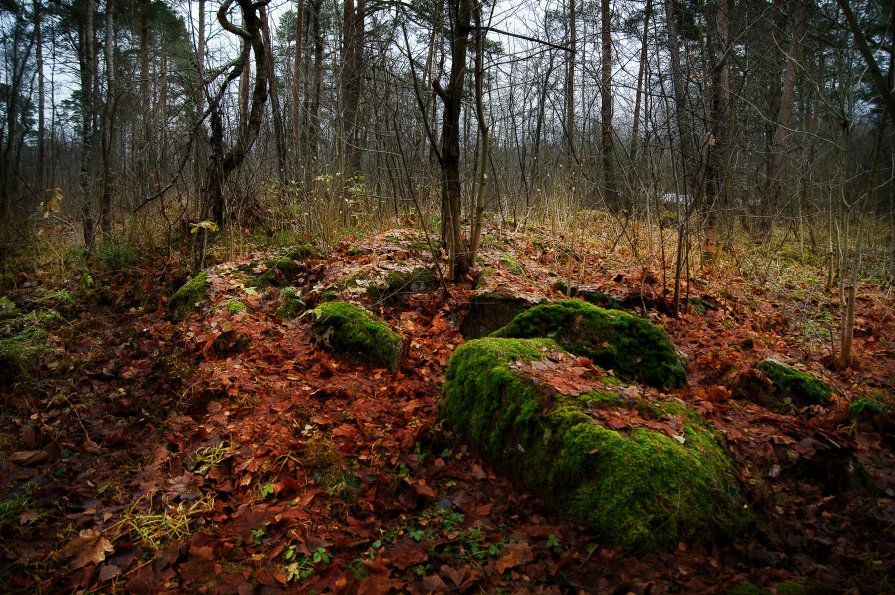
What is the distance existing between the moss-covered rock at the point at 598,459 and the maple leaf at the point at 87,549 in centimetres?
209

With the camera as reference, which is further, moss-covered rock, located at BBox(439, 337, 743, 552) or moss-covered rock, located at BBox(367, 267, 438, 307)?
moss-covered rock, located at BBox(367, 267, 438, 307)

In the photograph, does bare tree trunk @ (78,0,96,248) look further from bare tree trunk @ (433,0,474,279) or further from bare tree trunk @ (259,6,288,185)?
bare tree trunk @ (433,0,474,279)

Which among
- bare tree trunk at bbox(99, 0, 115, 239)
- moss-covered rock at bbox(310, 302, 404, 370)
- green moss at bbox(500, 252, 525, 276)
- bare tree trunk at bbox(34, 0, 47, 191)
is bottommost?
moss-covered rock at bbox(310, 302, 404, 370)

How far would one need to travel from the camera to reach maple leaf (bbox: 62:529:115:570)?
227 cm

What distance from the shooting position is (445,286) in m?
5.38

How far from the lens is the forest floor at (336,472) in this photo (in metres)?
2.12

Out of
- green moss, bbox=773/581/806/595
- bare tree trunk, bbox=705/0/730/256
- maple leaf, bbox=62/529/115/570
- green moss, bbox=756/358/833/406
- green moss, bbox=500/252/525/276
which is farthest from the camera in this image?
bare tree trunk, bbox=705/0/730/256

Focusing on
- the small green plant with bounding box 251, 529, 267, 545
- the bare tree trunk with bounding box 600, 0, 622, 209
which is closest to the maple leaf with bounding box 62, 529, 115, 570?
the small green plant with bounding box 251, 529, 267, 545

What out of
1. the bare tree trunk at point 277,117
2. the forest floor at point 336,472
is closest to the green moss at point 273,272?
the forest floor at point 336,472

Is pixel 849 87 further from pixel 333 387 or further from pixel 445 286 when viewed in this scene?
pixel 333 387

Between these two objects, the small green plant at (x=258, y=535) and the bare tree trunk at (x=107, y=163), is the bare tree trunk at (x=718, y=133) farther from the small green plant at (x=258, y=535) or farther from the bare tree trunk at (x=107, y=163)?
the bare tree trunk at (x=107, y=163)

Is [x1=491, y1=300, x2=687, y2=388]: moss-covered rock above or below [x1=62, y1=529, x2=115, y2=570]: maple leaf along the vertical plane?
above

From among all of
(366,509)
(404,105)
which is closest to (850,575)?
(366,509)

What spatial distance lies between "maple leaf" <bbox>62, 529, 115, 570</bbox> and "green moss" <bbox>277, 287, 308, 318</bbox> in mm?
2793
